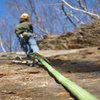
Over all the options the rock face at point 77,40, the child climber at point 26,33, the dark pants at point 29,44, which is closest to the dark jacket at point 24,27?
the child climber at point 26,33

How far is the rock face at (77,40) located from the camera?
14.7 metres

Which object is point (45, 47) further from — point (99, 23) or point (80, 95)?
point (80, 95)

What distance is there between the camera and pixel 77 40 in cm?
1509

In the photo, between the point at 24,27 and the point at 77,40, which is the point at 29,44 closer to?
the point at 24,27

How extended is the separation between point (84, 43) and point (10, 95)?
11394mm

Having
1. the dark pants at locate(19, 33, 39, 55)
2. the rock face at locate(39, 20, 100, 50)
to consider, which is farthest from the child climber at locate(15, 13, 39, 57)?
the rock face at locate(39, 20, 100, 50)

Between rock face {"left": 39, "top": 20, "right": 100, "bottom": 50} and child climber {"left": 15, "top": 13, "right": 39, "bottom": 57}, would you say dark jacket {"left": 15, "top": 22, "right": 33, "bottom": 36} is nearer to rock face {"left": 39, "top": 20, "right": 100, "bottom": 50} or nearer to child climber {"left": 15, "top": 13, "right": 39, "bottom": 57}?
child climber {"left": 15, "top": 13, "right": 39, "bottom": 57}

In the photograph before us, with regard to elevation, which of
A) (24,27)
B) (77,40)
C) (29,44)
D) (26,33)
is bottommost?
(77,40)

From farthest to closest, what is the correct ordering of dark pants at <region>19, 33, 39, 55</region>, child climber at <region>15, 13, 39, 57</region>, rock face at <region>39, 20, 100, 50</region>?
rock face at <region>39, 20, 100, 50</region>, child climber at <region>15, 13, 39, 57</region>, dark pants at <region>19, 33, 39, 55</region>

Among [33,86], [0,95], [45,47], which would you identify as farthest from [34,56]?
[45,47]

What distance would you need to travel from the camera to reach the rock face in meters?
14.7

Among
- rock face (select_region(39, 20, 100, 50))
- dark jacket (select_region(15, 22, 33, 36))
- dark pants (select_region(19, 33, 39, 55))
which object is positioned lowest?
rock face (select_region(39, 20, 100, 50))

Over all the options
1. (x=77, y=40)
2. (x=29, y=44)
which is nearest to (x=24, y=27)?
(x=29, y=44)

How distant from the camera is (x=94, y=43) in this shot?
47.6 feet
